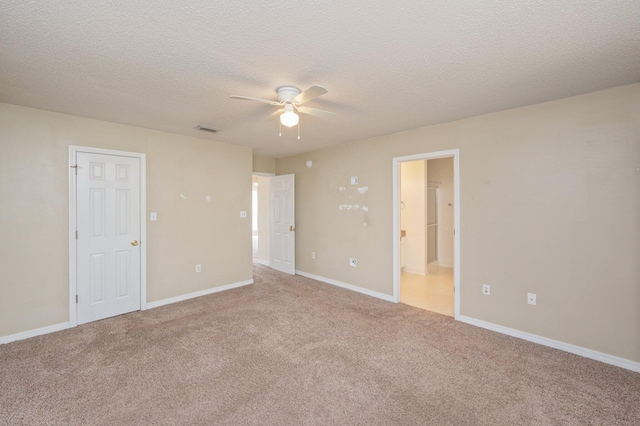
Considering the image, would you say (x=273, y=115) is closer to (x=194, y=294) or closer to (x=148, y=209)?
(x=148, y=209)

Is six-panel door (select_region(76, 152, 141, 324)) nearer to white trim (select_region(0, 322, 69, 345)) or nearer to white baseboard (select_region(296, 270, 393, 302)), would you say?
white trim (select_region(0, 322, 69, 345))

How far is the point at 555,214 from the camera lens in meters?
2.81

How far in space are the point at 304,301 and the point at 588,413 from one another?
119 inches

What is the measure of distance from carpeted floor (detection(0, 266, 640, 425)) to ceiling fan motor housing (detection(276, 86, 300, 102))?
7.83 ft

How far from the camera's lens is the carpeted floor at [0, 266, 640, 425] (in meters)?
1.89

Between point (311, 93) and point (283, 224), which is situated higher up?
point (311, 93)

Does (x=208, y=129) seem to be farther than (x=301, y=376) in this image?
Yes

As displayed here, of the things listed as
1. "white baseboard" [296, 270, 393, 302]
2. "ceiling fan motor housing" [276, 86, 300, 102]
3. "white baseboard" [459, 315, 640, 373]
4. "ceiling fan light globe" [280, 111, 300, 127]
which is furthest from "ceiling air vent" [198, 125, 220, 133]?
"white baseboard" [459, 315, 640, 373]

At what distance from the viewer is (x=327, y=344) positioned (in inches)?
112

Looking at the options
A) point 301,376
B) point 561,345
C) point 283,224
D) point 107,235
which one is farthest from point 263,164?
point 561,345

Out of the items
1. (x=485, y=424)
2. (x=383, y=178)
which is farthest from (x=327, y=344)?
(x=383, y=178)

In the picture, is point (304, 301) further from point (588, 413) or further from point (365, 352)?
point (588, 413)

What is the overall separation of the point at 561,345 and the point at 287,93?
359 cm

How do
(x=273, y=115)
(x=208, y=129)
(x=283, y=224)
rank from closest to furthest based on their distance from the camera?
(x=273, y=115) < (x=208, y=129) < (x=283, y=224)
